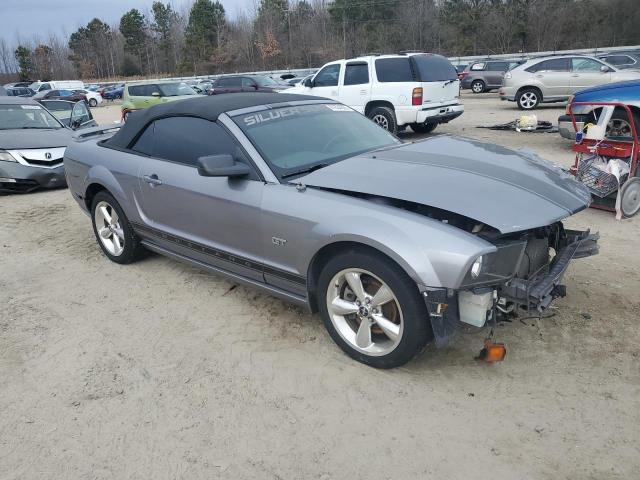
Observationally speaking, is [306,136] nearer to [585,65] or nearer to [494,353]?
[494,353]

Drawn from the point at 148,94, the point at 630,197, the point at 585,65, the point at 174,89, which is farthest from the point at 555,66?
the point at 148,94

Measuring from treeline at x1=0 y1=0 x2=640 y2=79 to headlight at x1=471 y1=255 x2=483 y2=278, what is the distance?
4961cm

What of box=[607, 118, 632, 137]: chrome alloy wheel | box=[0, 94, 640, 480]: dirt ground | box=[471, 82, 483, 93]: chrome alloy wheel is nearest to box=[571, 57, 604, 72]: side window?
box=[607, 118, 632, 137]: chrome alloy wheel

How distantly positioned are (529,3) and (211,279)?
55.4 metres

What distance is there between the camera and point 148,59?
280ft

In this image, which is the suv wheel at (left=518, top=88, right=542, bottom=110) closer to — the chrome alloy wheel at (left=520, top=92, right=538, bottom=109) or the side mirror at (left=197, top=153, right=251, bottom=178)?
the chrome alloy wheel at (left=520, top=92, right=538, bottom=109)

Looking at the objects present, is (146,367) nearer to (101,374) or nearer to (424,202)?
(101,374)

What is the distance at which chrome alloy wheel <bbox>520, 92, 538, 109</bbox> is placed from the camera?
16453 millimetres

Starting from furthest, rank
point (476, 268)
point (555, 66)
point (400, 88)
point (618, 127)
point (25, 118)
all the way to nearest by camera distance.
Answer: point (555, 66) → point (400, 88) → point (25, 118) → point (618, 127) → point (476, 268)

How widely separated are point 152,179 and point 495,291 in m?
2.86

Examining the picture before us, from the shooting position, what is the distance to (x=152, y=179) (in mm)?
4219

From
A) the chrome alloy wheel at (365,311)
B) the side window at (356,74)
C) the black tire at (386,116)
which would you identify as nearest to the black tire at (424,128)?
the black tire at (386,116)

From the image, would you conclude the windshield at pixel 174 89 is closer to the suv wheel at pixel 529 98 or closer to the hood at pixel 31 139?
the hood at pixel 31 139

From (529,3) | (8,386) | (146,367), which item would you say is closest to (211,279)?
(146,367)
